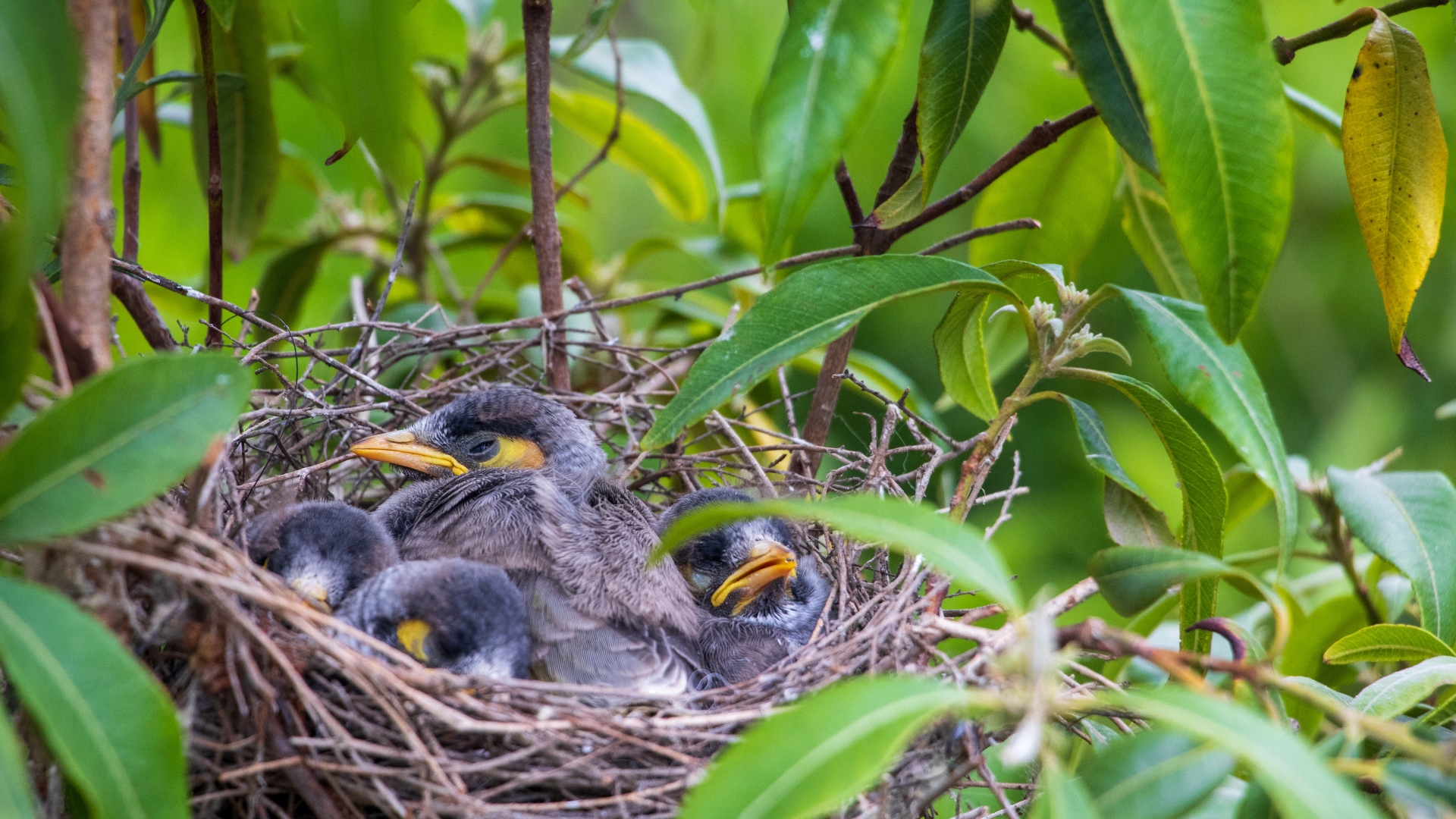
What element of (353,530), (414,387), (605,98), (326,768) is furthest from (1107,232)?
(326,768)

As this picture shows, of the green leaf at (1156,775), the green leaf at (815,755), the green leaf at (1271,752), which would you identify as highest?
the green leaf at (815,755)

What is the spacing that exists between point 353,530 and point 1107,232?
2047mm

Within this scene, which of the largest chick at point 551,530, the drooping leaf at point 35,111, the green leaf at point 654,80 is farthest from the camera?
the green leaf at point 654,80

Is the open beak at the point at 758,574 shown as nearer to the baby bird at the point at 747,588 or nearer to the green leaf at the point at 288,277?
the baby bird at the point at 747,588

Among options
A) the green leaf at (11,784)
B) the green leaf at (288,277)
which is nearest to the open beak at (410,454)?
the green leaf at (288,277)

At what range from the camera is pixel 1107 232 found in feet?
8.32

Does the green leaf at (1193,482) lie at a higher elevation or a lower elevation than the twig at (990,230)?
lower

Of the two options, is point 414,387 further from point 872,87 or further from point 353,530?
point 872,87

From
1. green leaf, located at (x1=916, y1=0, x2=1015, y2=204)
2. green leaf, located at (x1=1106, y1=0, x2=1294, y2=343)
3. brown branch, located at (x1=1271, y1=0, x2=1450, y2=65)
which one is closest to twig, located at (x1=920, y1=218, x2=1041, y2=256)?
green leaf, located at (x1=916, y1=0, x2=1015, y2=204)

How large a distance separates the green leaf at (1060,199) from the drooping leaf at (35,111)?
1.34 m

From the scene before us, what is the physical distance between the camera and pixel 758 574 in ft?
4.73

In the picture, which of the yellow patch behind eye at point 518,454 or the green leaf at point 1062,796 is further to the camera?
the yellow patch behind eye at point 518,454

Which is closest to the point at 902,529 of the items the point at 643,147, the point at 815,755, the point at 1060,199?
the point at 815,755

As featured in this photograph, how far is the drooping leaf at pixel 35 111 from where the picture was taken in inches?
23.8
